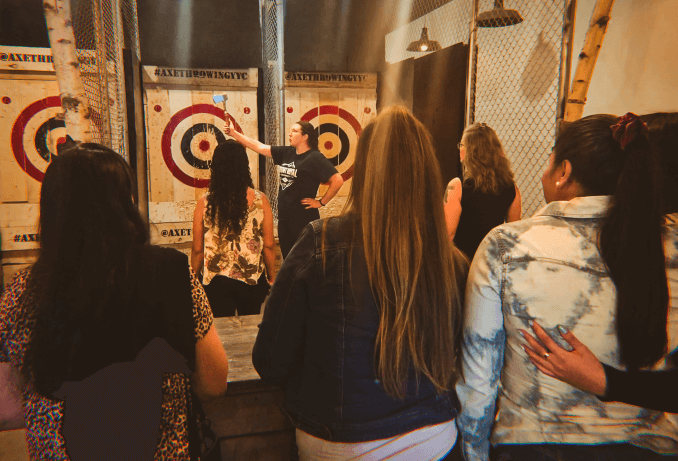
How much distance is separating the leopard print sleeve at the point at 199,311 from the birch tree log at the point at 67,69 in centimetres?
110

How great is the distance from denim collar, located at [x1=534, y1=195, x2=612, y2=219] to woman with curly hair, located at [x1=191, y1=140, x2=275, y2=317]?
155 centimetres

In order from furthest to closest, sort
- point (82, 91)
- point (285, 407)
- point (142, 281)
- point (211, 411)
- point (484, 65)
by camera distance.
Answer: point (484, 65), point (82, 91), point (211, 411), point (285, 407), point (142, 281)

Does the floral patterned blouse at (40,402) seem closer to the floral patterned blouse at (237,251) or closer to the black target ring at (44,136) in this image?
the floral patterned blouse at (237,251)

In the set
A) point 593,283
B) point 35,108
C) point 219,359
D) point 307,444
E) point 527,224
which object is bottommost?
point 307,444

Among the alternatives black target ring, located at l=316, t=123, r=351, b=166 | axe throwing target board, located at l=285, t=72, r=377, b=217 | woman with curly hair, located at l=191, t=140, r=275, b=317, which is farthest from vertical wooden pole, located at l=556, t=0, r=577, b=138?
black target ring, located at l=316, t=123, r=351, b=166

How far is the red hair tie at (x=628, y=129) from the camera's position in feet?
2.62

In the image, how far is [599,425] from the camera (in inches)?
32.8

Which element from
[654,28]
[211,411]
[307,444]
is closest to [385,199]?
[307,444]

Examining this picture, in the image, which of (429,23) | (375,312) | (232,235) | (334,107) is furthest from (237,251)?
(429,23)

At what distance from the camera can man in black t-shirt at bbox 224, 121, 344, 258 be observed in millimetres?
3174

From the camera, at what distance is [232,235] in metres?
2.09

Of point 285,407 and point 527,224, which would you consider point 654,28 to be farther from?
point 285,407

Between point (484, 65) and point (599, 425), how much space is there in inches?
162

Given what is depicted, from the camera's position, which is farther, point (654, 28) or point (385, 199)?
point (654, 28)
